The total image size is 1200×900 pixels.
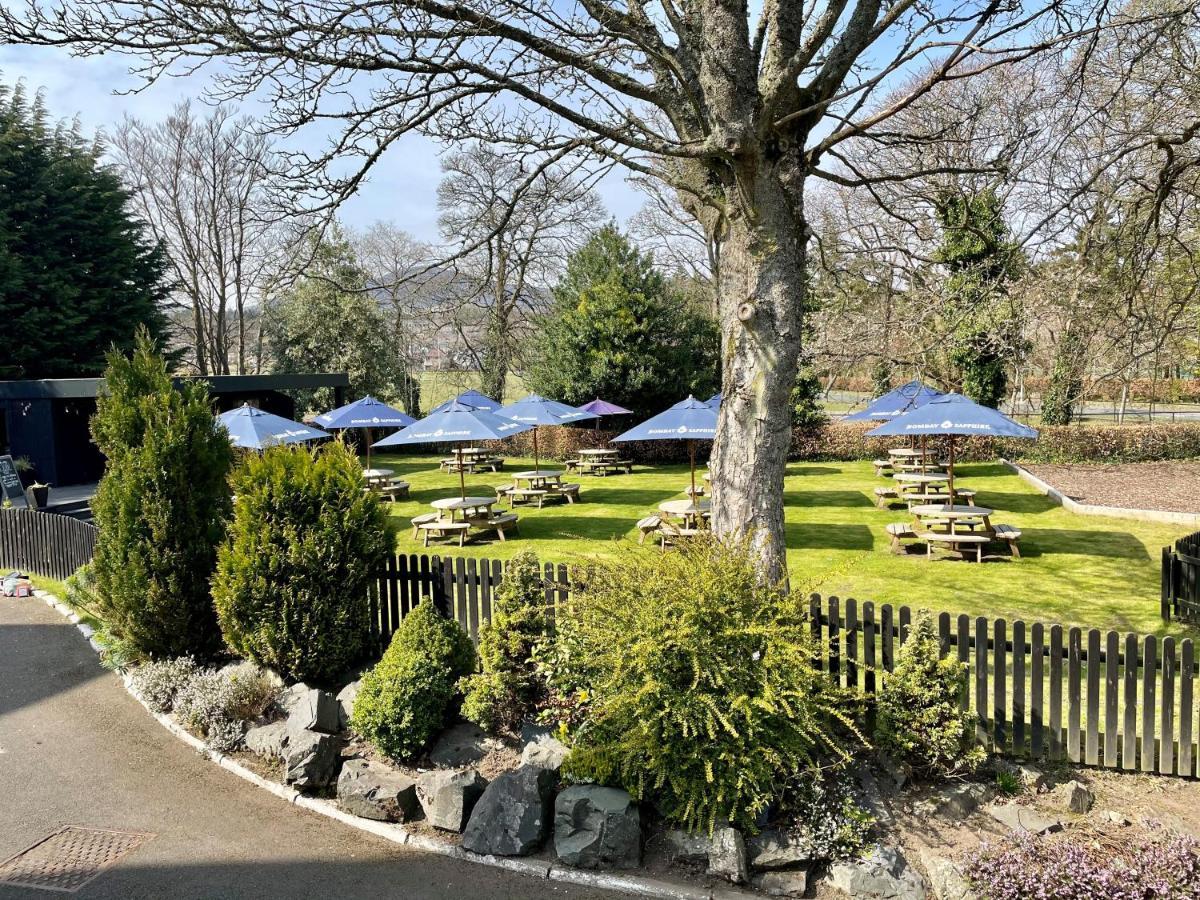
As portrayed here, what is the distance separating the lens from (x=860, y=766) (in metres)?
5.43

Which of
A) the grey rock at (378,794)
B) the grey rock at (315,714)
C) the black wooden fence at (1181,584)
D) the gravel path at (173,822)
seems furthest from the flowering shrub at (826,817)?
the black wooden fence at (1181,584)

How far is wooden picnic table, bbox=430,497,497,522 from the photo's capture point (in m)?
14.4

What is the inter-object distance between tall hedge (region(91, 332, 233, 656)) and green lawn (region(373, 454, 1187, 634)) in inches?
150

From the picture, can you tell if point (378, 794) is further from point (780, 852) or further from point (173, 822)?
point (780, 852)

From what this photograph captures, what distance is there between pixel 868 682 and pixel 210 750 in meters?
5.43

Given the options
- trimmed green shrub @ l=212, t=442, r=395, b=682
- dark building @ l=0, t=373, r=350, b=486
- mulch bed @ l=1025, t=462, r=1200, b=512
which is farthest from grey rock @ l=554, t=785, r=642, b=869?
dark building @ l=0, t=373, r=350, b=486

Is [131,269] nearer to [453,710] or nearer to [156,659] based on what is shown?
[156,659]

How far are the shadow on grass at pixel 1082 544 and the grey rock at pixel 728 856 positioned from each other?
968 cm

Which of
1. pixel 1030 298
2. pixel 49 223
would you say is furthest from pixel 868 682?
pixel 49 223

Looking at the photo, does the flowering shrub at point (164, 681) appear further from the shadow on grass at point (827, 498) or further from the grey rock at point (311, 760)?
the shadow on grass at point (827, 498)

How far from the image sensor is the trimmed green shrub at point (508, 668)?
607 cm

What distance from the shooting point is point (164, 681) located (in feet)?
24.4

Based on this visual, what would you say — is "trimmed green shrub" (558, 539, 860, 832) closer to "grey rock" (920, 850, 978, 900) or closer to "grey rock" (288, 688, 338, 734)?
"grey rock" (920, 850, 978, 900)

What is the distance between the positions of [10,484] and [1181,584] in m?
19.4
